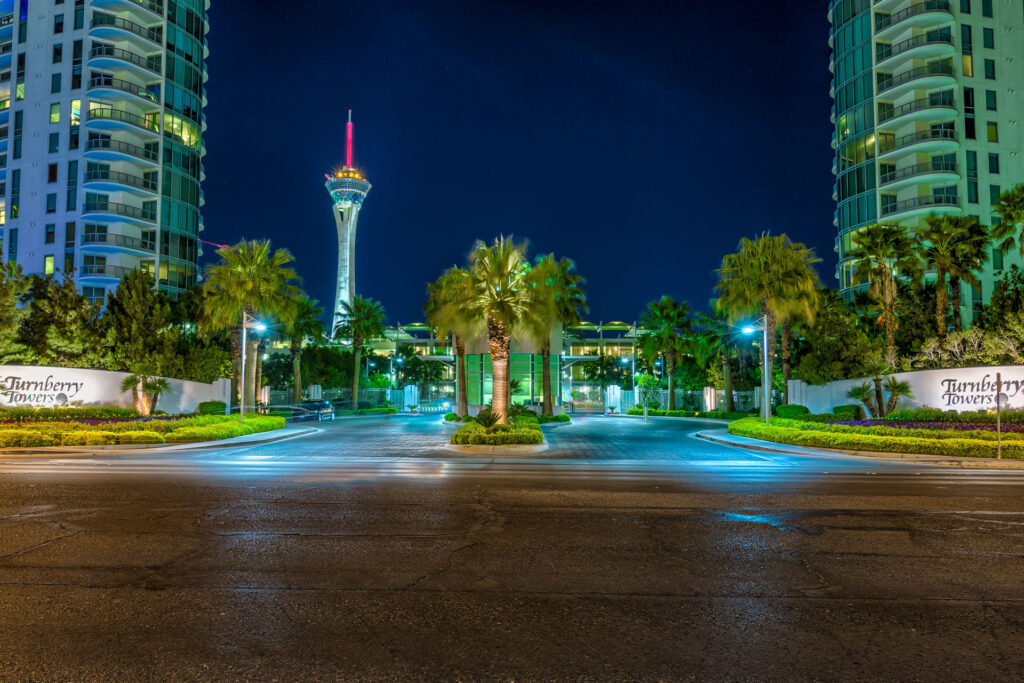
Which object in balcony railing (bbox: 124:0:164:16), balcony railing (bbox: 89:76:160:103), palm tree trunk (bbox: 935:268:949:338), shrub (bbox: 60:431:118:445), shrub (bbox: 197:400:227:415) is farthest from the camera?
balcony railing (bbox: 124:0:164:16)

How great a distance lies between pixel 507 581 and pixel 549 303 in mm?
22612

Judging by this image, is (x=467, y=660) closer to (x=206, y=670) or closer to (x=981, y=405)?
(x=206, y=670)

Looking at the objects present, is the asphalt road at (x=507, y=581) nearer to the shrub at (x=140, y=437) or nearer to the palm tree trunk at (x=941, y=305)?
the shrub at (x=140, y=437)

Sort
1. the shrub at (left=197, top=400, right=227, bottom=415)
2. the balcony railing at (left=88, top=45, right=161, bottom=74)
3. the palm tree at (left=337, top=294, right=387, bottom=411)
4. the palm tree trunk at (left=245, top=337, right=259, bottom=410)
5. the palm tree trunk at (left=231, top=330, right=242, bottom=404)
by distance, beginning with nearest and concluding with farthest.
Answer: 1. the shrub at (left=197, top=400, right=227, bottom=415)
2. the palm tree trunk at (left=245, top=337, right=259, bottom=410)
3. the palm tree trunk at (left=231, top=330, right=242, bottom=404)
4. the balcony railing at (left=88, top=45, right=161, bottom=74)
5. the palm tree at (left=337, top=294, right=387, bottom=411)

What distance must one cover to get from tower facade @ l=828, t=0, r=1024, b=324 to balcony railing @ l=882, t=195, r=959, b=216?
0.08 m

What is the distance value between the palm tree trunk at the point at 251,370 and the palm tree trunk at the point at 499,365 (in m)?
20.0

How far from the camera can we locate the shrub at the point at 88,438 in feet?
77.5

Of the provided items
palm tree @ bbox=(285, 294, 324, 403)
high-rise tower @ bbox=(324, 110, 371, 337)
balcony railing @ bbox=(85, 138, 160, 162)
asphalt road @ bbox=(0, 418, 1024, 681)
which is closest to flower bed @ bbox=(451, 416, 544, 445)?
asphalt road @ bbox=(0, 418, 1024, 681)

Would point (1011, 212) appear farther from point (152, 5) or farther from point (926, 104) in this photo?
point (152, 5)

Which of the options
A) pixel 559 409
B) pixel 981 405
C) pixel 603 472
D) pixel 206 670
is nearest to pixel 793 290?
pixel 981 405

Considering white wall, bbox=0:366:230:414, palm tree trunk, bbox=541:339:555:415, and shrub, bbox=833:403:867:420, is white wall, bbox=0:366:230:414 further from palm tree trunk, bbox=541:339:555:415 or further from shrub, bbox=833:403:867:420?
shrub, bbox=833:403:867:420

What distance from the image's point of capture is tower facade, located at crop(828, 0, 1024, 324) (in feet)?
178

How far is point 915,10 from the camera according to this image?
55.2 meters

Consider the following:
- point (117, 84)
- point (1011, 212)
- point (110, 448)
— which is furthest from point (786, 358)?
point (117, 84)
